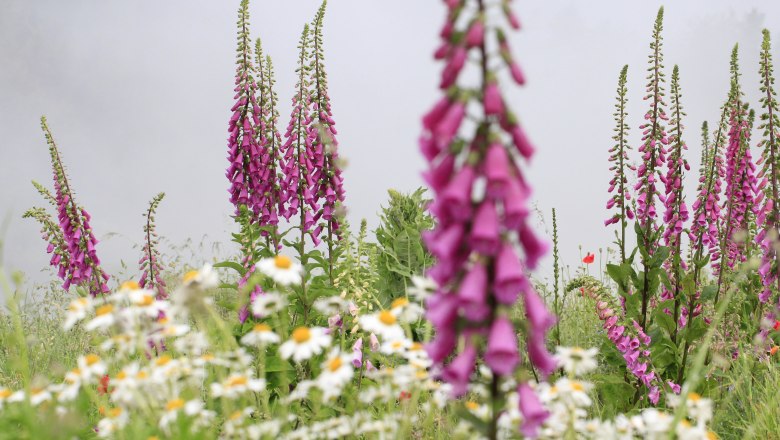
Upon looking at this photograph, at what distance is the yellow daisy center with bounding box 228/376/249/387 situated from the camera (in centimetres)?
313

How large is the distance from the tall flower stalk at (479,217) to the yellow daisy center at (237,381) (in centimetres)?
117

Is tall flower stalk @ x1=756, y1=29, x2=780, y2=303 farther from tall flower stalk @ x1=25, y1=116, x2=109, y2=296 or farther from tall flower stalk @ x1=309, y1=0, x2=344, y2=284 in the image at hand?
tall flower stalk @ x1=25, y1=116, x2=109, y2=296

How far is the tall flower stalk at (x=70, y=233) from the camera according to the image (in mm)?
7312

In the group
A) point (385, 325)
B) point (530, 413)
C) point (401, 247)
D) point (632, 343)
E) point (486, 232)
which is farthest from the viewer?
point (401, 247)

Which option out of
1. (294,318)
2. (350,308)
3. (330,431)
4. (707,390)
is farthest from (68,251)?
(707,390)

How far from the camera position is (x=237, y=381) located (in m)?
3.16

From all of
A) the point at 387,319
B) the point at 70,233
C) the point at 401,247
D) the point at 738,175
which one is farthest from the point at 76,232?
the point at 738,175

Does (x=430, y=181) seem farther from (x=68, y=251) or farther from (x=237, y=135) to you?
(x=68, y=251)

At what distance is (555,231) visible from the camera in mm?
6035

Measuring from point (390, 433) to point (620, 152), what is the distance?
4.56 meters

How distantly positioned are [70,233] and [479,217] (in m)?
6.45

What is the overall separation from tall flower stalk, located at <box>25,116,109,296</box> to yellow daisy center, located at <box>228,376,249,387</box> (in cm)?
478

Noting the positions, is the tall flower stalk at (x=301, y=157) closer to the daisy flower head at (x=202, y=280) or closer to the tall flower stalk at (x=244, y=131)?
the tall flower stalk at (x=244, y=131)

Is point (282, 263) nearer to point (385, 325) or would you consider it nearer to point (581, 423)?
point (385, 325)
